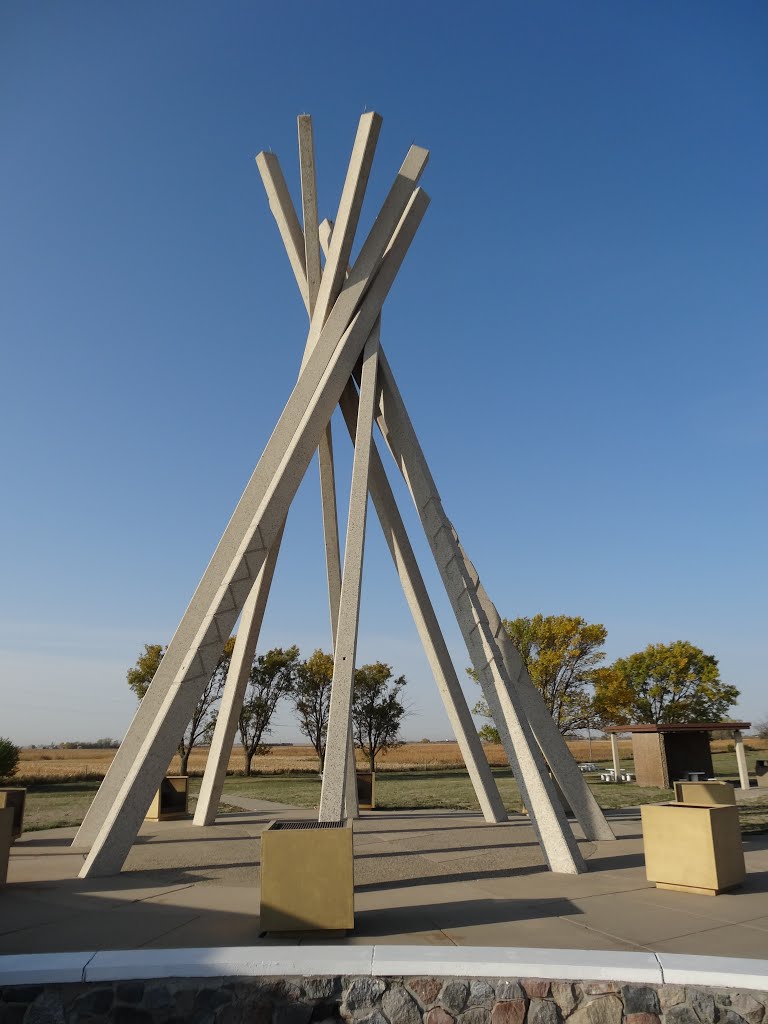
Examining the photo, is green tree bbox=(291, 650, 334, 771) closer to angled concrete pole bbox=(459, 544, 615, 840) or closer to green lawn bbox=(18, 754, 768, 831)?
green lawn bbox=(18, 754, 768, 831)

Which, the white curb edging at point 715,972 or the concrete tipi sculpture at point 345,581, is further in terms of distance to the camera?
the concrete tipi sculpture at point 345,581

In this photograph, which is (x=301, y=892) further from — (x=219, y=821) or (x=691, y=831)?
(x=219, y=821)

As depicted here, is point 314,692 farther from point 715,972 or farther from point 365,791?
point 715,972

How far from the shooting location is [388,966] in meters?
4.40

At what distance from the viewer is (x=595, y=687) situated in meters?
Result: 31.8

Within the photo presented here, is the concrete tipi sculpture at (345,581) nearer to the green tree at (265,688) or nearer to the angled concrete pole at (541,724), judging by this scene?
the angled concrete pole at (541,724)

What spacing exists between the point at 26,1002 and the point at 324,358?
8153 mm

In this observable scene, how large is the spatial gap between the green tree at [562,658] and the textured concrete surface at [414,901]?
→ 67.2ft

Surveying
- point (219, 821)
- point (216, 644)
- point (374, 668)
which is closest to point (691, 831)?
point (216, 644)

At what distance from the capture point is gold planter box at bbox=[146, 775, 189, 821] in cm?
1324

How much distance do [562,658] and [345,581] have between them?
24.0 meters

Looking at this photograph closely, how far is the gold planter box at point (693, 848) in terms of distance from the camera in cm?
692

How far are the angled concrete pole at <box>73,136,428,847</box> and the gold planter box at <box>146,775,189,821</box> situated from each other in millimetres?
3469

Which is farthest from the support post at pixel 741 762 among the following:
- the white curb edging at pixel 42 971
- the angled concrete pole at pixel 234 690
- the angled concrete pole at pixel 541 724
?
the white curb edging at pixel 42 971
